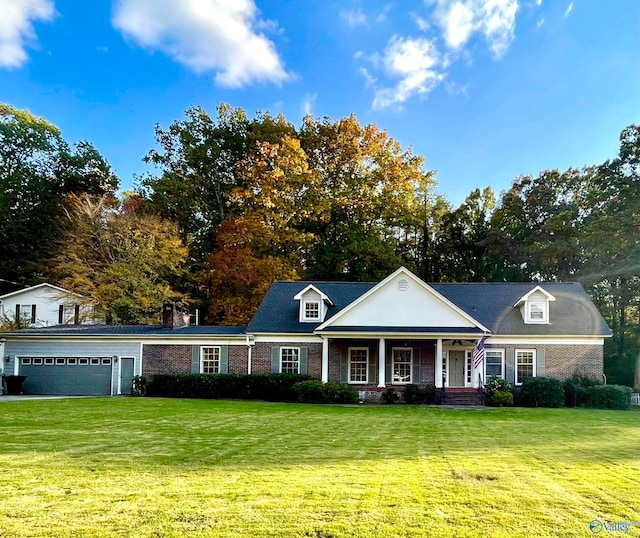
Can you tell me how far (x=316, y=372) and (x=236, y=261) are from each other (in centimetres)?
1230

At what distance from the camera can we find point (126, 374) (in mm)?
24688

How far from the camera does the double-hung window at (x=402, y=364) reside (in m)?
23.9

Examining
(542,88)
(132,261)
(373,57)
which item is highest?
(373,57)

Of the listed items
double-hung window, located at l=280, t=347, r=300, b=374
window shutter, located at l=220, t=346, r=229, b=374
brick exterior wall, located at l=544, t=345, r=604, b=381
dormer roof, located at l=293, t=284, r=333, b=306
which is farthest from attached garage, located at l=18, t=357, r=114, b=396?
brick exterior wall, located at l=544, t=345, r=604, b=381

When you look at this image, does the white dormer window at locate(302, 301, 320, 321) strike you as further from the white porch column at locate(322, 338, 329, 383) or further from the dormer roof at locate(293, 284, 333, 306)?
the white porch column at locate(322, 338, 329, 383)

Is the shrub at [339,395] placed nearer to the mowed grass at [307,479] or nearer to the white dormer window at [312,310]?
the white dormer window at [312,310]

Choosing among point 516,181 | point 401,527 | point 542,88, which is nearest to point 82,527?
point 401,527

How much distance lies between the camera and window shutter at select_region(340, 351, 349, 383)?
78.2 feet

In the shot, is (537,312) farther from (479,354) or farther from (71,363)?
(71,363)

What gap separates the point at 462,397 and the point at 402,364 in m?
3.32

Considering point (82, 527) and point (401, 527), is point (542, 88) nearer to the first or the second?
point (401, 527)

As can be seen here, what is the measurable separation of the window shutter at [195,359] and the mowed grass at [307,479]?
38.2ft

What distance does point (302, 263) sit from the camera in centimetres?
3728

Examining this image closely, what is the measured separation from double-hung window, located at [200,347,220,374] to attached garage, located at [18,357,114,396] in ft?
14.2
